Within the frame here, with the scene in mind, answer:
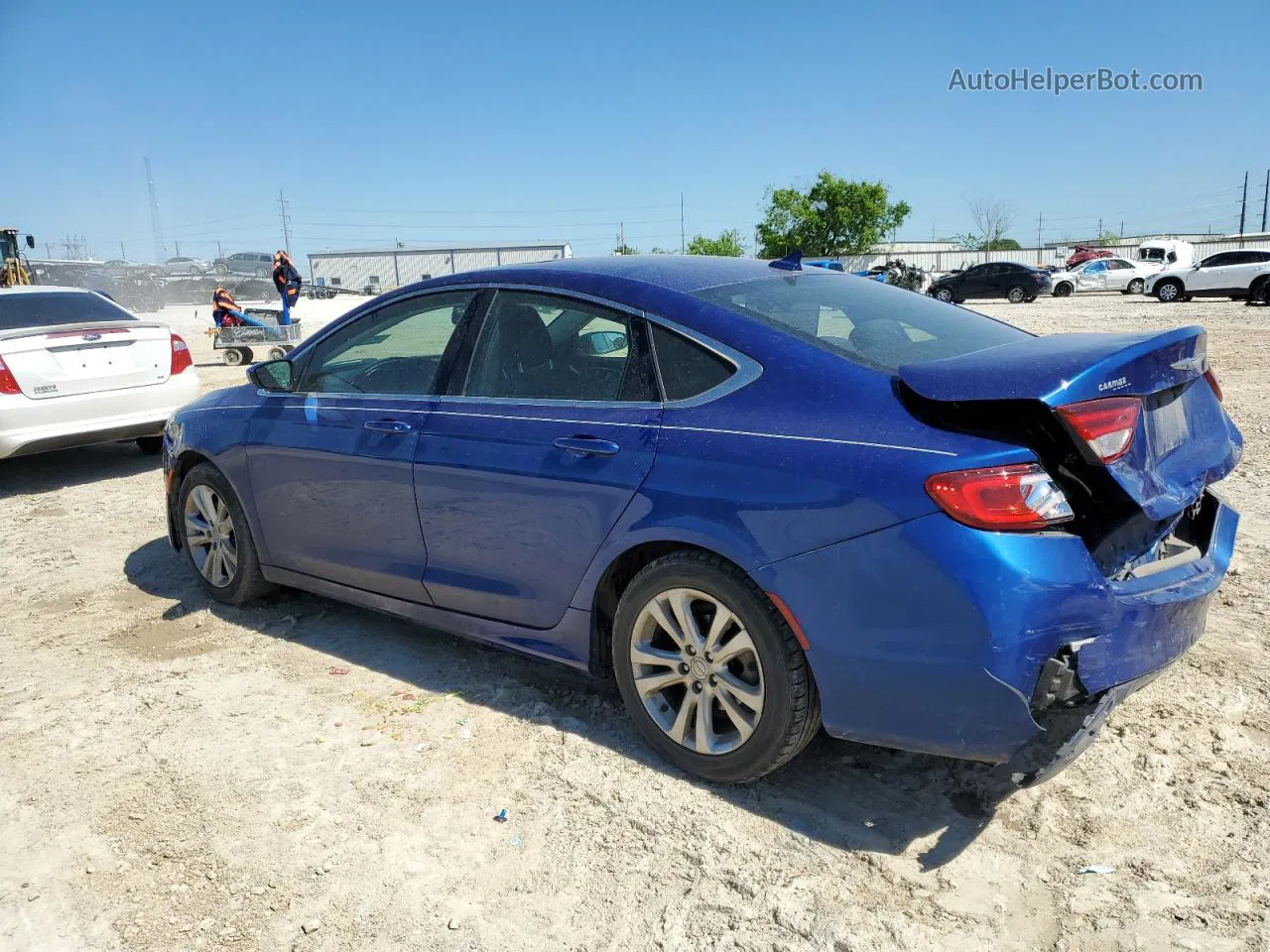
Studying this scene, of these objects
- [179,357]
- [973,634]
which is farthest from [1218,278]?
[973,634]

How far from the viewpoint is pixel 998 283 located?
107 feet

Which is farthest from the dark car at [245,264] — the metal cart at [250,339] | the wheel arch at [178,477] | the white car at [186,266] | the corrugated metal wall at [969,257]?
the wheel arch at [178,477]

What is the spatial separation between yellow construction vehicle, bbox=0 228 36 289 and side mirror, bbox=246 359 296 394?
21.6 m

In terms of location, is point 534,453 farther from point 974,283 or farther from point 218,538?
point 974,283

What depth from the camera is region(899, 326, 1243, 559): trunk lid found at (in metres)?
2.51

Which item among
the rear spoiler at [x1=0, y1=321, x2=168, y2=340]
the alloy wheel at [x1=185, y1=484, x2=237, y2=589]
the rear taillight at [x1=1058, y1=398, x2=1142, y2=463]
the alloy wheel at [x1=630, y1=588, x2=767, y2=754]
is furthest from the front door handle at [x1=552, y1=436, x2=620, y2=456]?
the rear spoiler at [x1=0, y1=321, x2=168, y2=340]

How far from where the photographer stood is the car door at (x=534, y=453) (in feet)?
10.5

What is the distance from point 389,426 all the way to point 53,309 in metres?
5.96

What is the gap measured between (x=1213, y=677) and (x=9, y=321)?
8.57 metres

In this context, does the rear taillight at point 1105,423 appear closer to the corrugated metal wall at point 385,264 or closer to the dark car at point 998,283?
the dark car at point 998,283

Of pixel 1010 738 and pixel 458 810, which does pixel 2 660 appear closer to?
pixel 458 810

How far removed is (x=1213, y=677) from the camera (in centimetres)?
364

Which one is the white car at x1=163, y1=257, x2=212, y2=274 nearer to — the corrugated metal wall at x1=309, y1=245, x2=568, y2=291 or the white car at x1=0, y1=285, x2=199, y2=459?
the corrugated metal wall at x1=309, y1=245, x2=568, y2=291

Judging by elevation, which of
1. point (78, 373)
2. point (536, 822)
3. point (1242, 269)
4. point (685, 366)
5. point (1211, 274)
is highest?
point (685, 366)
